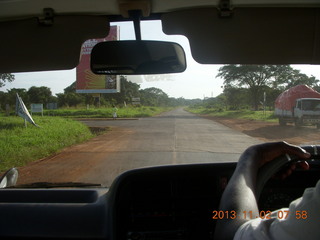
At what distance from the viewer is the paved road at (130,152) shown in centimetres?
459

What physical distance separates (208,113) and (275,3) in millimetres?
11018

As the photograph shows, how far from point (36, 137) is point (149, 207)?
182 inches

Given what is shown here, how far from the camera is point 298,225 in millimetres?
974

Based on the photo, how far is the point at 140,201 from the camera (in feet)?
7.23

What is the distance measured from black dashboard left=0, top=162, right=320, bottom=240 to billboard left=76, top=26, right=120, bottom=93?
107 cm

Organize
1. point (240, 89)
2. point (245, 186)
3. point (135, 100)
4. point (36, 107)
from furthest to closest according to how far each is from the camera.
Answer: point (135, 100)
point (240, 89)
point (36, 107)
point (245, 186)

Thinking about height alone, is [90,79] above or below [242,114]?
above

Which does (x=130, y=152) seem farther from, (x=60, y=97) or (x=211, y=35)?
(x=211, y=35)

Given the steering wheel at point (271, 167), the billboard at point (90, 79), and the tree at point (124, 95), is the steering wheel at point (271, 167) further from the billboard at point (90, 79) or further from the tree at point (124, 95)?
the tree at point (124, 95)

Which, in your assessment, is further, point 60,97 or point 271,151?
point 60,97

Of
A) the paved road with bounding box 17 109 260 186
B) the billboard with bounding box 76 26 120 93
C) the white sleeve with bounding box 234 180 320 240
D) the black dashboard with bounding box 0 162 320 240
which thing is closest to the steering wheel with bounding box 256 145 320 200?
the white sleeve with bounding box 234 180 320 240

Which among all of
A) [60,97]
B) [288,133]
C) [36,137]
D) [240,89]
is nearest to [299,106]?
[288,133]

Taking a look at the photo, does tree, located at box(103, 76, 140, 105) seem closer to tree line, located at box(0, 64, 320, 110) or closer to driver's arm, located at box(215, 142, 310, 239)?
tree line, located at box(0, 64, 320, 110)

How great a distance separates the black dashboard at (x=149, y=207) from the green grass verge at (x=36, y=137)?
3.31 m
